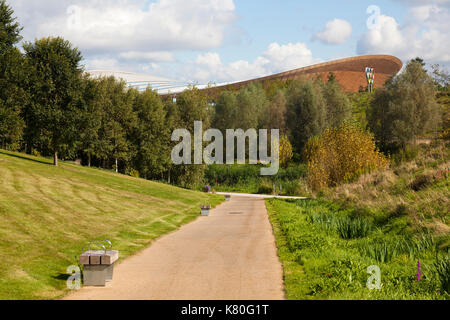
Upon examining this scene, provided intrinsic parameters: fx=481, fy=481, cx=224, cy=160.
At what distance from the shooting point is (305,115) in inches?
2936

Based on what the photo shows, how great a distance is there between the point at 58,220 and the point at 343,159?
25882 millimetres

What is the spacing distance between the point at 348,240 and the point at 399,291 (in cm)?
710

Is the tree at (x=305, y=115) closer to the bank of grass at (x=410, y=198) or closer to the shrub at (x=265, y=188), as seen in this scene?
the shrub at (x=265, y=188)

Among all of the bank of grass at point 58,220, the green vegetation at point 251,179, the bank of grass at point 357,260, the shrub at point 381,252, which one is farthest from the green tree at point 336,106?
the shrub at point 381,252

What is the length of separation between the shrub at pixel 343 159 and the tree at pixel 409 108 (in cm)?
3021

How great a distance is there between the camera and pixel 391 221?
1728 cm

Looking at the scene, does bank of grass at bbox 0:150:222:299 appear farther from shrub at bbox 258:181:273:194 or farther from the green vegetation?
the green vegetation

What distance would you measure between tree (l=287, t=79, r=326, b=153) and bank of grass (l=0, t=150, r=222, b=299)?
→ 43.9 meters

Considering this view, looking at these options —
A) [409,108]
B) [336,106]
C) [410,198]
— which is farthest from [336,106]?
[410,198]

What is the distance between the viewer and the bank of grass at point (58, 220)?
10.2 meters

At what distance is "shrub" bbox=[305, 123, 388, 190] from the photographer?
3716cm

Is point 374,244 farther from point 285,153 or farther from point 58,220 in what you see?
point 285,153

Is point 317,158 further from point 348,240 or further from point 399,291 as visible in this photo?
point 399,291
